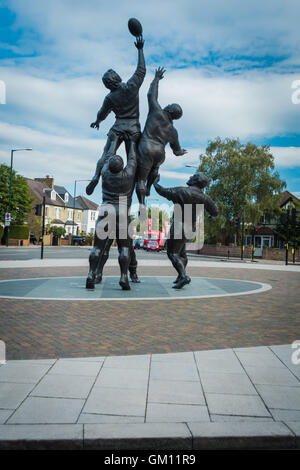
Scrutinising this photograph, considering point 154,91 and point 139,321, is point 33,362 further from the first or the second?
point 154,91

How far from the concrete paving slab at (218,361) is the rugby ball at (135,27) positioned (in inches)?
314

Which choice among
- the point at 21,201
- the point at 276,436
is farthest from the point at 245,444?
the point at 21,201

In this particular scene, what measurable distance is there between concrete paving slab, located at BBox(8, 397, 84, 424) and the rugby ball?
8.86m

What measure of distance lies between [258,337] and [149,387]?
90.5 inches

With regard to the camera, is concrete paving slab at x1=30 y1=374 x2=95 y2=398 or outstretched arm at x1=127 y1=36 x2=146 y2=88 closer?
concrete paving slab at x1=30 y1=374 x2=95 y2=398

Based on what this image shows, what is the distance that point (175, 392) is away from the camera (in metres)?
3.18

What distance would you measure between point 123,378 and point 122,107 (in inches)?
295

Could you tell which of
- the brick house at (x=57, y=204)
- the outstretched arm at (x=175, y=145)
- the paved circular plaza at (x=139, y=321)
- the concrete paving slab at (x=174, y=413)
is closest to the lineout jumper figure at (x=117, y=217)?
the paved circular plaza at (x=139, y=321)

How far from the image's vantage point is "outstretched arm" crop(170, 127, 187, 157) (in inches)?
391

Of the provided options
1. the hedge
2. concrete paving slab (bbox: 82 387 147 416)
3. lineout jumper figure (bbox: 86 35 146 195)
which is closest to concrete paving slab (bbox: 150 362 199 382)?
concrete paving slab (bbox: 82 387 147 416)

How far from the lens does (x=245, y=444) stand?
254cm

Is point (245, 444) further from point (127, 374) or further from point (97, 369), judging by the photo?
point (97, 369)

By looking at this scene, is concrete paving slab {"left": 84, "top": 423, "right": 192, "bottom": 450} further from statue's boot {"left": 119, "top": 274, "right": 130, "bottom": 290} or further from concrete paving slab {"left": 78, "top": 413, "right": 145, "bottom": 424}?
statue's boot {"left": 119, "top": 274, "right": 130, "bottom": 290}

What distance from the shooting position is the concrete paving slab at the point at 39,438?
2438 mm
